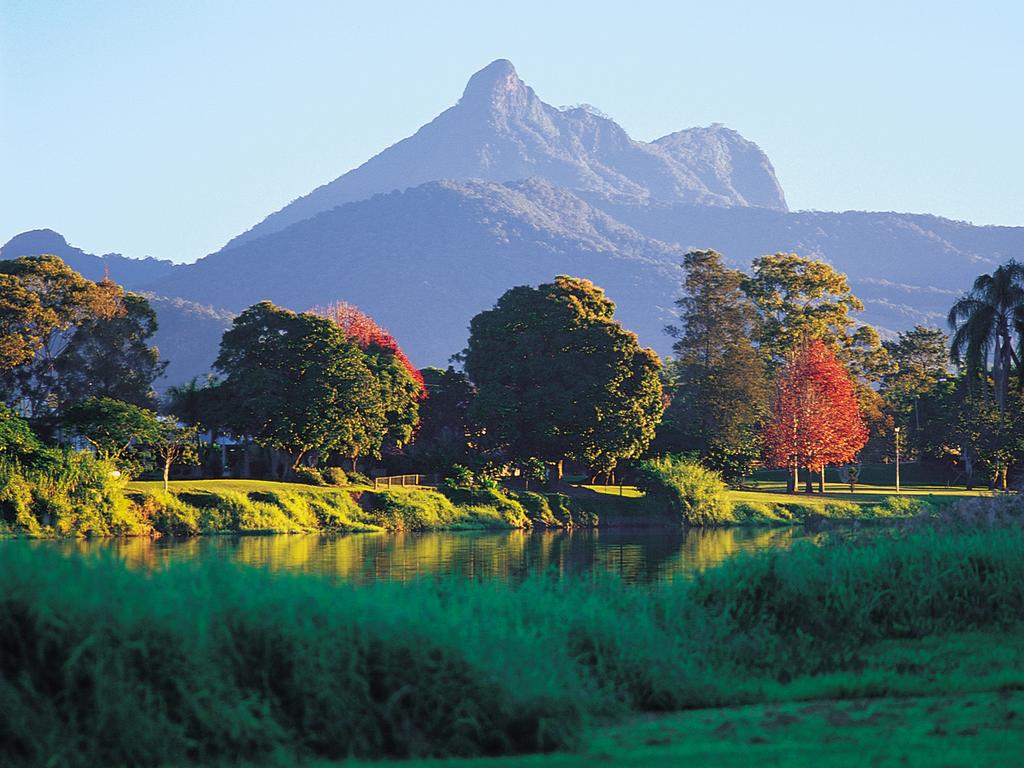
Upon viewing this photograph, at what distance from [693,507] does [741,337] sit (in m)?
23.0

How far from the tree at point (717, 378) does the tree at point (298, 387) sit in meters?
21.0

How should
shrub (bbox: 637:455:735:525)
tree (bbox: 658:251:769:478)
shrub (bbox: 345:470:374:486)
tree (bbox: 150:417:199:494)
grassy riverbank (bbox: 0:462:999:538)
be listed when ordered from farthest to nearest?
tree (bbox: 658:251:769:478), shrub (bbox: 637:455:735:525), shrub (bbox: 345:470:374:486), tree (bbox: 150:417:199:494), grassy riverbank (bbox: 0:462:999:538)

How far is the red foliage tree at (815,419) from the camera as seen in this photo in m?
82.2

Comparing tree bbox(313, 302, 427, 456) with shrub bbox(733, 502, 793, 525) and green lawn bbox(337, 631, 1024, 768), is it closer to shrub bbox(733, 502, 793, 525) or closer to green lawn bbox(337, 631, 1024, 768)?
shrub bbox(733, 502, 793, 525)

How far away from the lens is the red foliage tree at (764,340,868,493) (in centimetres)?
8225

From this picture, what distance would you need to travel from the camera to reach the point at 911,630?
19516mm

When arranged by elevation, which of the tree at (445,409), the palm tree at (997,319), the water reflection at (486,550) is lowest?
the water reflection at (486,550)

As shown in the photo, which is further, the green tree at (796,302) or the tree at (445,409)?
the green tree at (796,302)

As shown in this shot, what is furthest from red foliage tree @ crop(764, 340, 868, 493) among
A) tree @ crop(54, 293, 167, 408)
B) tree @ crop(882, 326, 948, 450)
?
tree @ crop(54, 293, 167, 408)

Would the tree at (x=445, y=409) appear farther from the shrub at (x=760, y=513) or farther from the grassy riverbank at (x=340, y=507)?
the shrub at (x=760, y=513)

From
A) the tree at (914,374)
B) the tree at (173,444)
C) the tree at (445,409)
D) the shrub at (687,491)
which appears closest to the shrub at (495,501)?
the shrub at (687,491)

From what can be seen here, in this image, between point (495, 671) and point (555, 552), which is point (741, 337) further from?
point (495, 671)

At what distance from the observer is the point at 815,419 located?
82.5 meters

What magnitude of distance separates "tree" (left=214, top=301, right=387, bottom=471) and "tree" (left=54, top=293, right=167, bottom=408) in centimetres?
1516
